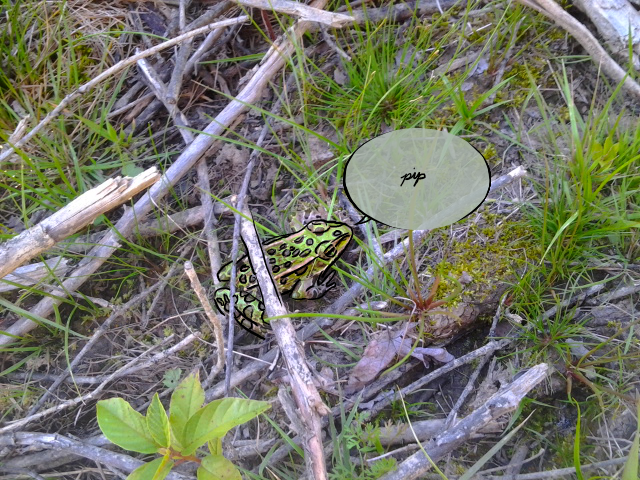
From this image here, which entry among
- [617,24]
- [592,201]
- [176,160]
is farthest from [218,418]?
[617,24]

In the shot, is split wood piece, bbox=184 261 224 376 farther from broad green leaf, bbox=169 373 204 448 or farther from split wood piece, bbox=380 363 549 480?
split wood piece, bbox=380 363 549 480

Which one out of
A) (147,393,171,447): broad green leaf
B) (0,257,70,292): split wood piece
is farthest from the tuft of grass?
(0,257,70,292): split wood piece

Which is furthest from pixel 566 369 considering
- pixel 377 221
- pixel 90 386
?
pixel 90 386

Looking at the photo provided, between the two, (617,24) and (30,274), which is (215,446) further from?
(617,24)

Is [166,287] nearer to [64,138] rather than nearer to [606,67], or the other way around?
[64,138]

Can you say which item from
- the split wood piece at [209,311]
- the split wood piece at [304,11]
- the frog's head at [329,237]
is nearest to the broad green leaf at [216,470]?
the split wood piece at [209,311]

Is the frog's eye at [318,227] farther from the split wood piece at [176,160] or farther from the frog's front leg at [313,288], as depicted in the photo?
the split wood piece at [176,160]
